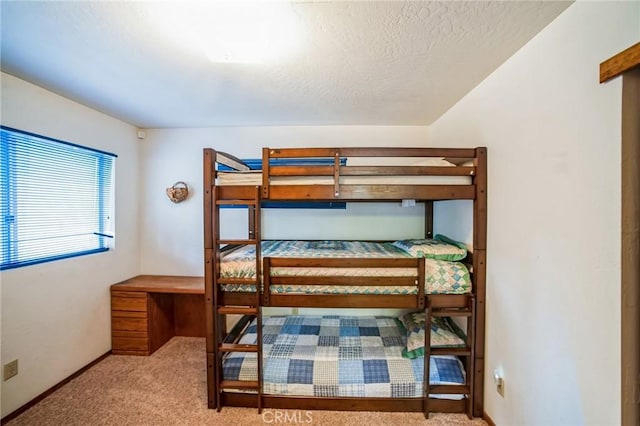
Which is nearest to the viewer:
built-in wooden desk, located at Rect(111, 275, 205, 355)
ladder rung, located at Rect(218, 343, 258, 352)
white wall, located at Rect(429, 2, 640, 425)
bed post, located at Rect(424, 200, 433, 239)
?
white wall, located at Rect(429, 2, 640, 425)

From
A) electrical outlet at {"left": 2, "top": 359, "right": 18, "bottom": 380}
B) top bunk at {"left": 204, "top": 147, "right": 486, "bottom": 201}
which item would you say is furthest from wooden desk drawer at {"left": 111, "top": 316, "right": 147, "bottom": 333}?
top bunk at {"left": 204, "top": 147, "right": 486, "bottom": 201}

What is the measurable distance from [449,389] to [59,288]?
3.27m

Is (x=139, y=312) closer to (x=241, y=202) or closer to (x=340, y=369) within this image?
(x=241, y=202)

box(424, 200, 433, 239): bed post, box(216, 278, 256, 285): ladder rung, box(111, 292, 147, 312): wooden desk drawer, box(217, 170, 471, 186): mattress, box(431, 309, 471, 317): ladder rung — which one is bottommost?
box(111, 292, 147, 312): wooden desk drawer

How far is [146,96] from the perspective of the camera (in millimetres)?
2047

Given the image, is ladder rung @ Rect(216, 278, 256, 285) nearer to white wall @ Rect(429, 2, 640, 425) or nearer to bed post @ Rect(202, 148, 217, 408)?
bed post @ Rect(202, 148, 217, 408)

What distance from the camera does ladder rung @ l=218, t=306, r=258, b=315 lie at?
1.77 meters

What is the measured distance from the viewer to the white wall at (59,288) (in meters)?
1.78

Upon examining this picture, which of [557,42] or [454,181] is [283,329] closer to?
[454,181]

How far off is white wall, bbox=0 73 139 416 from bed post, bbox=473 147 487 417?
11.1ft

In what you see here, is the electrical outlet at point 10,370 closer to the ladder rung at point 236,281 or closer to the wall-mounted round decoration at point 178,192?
the ladder rung at point 236,281

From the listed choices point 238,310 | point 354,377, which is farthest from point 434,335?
point 238,310

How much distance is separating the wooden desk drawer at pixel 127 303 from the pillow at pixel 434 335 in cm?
261

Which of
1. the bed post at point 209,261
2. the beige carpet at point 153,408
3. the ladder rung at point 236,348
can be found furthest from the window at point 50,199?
the ladder rung at point 236,348
